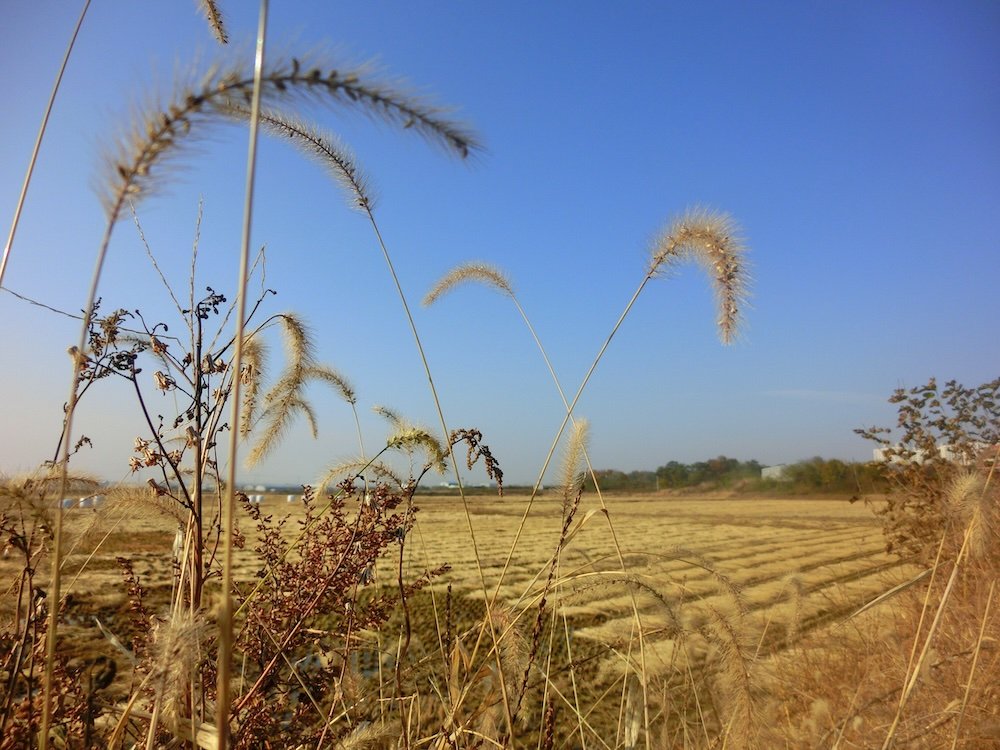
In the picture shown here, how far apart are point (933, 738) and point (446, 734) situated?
1803mm

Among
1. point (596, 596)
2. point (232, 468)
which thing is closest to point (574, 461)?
point (596, 596)

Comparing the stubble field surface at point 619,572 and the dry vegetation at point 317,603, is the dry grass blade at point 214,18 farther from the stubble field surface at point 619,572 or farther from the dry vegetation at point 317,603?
the stubble field surface at point 619,572

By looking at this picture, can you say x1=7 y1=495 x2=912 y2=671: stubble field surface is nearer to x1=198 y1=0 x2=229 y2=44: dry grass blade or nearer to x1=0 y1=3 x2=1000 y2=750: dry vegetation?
x1=0 y1=3 x2=1000 y2=750: dry vegetation

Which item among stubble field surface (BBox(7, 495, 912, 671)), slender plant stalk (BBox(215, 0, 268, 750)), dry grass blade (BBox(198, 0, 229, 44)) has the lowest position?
stubble field surface (BBox(7, 495, 912, 671))

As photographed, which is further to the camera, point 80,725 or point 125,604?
point 125,604

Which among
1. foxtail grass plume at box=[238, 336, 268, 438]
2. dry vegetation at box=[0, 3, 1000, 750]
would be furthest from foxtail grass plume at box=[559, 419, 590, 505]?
foxtail grass plume at box=[238, 336, 268, 438]

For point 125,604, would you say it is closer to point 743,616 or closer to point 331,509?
point 331,509

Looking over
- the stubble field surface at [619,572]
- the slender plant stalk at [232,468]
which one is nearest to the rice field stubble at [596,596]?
the stubble field surface at [619,572]

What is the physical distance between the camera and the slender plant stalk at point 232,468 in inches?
26.9

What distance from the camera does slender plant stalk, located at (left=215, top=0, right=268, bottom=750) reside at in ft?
2.24

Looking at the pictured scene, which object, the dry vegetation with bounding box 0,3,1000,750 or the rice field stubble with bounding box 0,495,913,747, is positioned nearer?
the dry vegetation with bounding box 0,3,1000,750

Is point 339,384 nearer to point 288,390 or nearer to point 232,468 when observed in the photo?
point 288,390

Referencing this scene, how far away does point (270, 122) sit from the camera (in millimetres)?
1864

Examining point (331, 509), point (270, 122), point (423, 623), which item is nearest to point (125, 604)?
point (423, 623)
